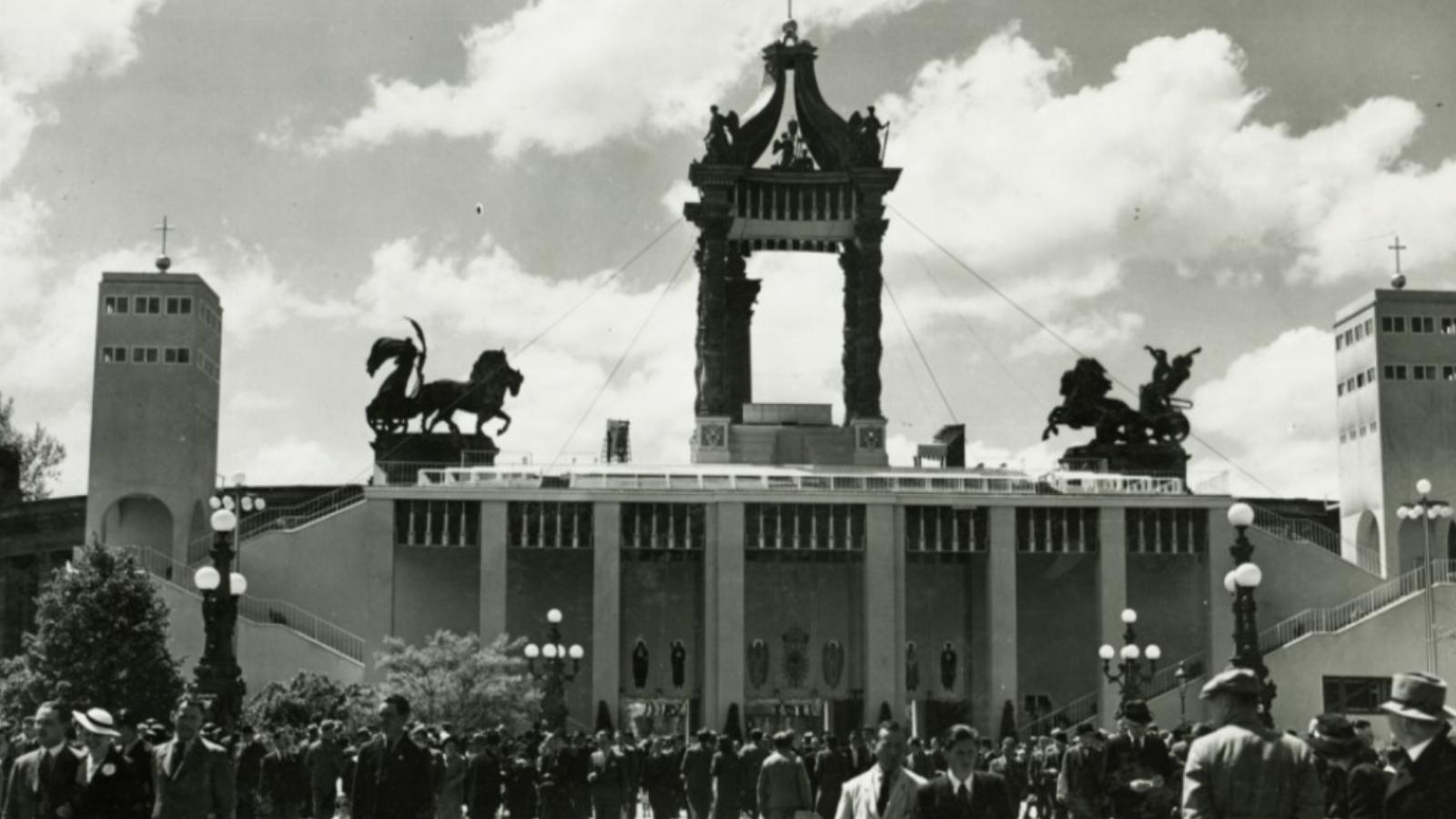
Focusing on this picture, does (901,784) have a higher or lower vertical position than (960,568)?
lower

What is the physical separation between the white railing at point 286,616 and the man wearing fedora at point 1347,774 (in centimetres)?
4611

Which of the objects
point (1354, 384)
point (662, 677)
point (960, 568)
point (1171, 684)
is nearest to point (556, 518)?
point (662, 677)

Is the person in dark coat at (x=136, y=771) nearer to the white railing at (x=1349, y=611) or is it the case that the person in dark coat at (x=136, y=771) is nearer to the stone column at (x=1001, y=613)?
the stone column at (x=1001, y=613)

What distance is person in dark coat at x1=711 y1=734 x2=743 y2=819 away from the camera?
25.4m

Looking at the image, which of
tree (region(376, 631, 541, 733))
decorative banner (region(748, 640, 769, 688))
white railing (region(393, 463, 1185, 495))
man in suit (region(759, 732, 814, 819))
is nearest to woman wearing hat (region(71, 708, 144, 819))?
man in suit (region(759, 732, 814, 819))

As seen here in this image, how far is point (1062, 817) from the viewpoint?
24047 mm

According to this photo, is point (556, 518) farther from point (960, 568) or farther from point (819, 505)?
point (960, 568)

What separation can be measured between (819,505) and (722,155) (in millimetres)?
14691

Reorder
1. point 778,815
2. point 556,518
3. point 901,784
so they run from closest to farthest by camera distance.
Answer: point 901,784
point 778,815
point 556,518

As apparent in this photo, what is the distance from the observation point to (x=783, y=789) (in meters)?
19.9

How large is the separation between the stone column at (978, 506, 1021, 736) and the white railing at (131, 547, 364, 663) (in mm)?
18953

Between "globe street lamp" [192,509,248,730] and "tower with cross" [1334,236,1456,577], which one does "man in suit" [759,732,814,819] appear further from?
"tower with cross" [1334,236,1456,577]

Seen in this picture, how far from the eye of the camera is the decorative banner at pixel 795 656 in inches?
2496

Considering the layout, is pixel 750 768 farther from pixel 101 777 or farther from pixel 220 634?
pixel 101 777
